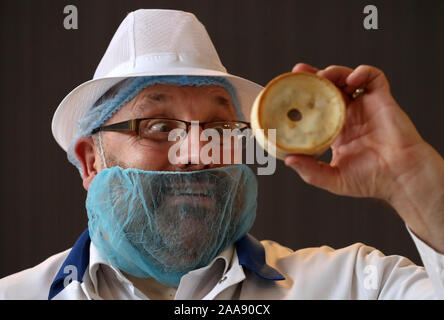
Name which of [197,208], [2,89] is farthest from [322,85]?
[2,89]

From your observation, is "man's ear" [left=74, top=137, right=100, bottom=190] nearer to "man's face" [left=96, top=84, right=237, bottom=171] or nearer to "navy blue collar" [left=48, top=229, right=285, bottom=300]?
"man's face" [left=96, top=84, right=237, bottom=171]

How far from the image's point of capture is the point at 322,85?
4.45ft

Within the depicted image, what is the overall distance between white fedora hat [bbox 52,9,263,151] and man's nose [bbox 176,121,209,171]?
21 centimetres

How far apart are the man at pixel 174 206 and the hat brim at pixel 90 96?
0.04 feet

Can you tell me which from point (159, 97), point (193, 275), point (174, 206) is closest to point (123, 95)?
point (159, 97)

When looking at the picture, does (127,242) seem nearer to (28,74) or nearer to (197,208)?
(197,208)

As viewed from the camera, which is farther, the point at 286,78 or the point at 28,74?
the point at 28,74

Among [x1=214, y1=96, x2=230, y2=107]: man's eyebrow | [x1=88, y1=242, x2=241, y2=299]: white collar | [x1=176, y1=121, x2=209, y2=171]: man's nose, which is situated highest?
[x1=214, y1=96, x2=230, y2=107]: man's eyebrow

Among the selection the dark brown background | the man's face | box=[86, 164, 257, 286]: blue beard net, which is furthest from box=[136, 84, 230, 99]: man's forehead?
the dark brown background

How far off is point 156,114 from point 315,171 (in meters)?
0.70

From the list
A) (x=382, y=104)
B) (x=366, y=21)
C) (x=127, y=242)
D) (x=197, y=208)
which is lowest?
(x=127, y=242)

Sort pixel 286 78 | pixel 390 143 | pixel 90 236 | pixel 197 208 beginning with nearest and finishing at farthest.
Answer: pixel 286 78 → pixel 390 143 → pixel 197 208 → pixel 90 236

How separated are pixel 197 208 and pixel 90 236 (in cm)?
46

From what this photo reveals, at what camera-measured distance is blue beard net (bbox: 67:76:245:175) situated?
1888mm
